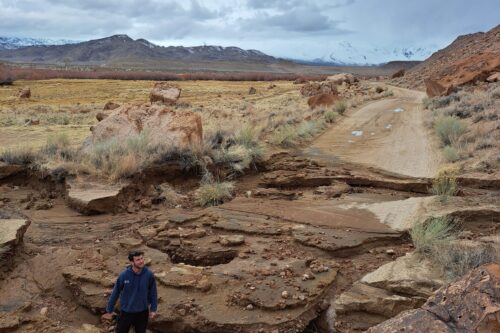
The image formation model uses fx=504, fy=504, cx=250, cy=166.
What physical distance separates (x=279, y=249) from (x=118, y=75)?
63224mm

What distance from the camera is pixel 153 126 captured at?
1187cm

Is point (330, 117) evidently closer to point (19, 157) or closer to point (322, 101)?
point (322, 101)

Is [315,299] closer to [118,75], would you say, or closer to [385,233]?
[385,233]

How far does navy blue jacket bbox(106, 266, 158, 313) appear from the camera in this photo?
5227 millimetres

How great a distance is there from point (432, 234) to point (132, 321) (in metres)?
3.71

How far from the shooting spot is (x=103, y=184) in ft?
30.3

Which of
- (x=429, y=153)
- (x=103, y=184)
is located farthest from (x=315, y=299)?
(x=429, y=153)

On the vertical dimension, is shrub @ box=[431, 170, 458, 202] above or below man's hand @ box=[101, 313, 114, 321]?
→ above

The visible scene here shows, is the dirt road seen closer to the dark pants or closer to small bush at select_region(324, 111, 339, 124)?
small bush at select_region(324, 111, 339, 124)

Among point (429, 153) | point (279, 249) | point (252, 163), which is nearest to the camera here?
point (279, 249)

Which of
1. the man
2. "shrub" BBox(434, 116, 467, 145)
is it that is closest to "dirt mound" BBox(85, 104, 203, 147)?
the man

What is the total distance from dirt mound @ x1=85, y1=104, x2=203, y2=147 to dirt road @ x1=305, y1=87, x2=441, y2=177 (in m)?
2.99

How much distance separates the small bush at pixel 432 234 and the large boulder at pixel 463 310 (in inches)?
96.4

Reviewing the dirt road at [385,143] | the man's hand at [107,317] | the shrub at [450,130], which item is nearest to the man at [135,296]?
the man's hand at [107,317]
